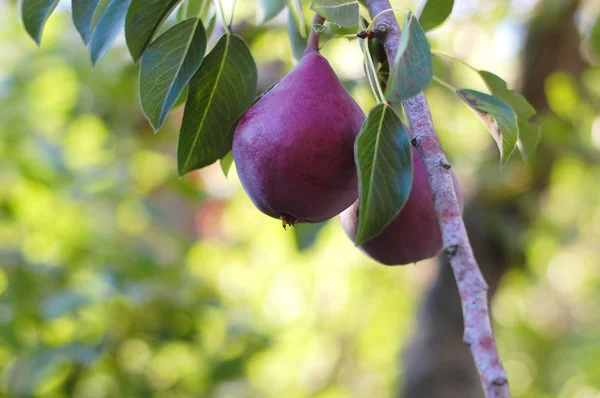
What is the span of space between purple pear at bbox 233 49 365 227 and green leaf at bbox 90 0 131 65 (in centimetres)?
18

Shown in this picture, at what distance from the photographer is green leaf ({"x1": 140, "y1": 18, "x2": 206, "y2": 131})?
1.99 feet

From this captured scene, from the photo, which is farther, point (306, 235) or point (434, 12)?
point (306, 235)

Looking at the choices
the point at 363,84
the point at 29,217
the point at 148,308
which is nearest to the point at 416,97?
the point at 363,84

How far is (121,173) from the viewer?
1696 mm

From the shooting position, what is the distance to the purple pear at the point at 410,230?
63cm

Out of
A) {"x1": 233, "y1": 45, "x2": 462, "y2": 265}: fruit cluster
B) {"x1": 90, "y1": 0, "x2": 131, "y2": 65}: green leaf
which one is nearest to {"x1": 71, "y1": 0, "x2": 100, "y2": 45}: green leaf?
{"x1": 90, "y1": 0, "x2": 131, "y2": 65}: green leaf

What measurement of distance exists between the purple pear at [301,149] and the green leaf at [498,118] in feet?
0.33

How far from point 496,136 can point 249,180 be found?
0.21 metres

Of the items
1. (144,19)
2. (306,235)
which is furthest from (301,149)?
(306,235)

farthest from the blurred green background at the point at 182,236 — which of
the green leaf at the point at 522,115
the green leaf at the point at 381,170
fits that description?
the green leaf at the point at 381,170

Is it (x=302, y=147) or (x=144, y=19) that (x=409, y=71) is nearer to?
(x=302, y=147)

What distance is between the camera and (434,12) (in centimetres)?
69

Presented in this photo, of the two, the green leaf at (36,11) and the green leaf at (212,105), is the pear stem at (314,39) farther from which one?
the green leaf at (36,11)

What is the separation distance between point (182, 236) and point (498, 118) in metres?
1.64
